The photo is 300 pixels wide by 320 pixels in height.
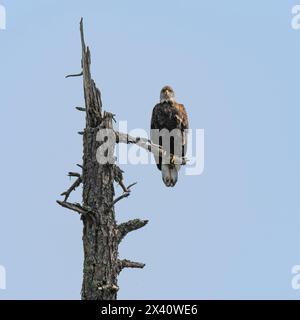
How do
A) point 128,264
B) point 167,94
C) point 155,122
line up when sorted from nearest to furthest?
1. point 128,264
2. point 155,122
3. point 167,94

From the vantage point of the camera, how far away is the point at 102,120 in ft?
48.8

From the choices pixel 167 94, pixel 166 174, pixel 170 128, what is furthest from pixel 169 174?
pixel 167 94

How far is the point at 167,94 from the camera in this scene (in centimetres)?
1998

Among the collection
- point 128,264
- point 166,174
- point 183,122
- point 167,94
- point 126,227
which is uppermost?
point 167,94

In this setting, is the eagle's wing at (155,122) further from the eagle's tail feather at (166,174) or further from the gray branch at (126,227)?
the gray branch at (126,227)

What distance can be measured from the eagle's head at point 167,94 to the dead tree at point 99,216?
16.7ft

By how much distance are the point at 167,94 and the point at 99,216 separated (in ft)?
19.3

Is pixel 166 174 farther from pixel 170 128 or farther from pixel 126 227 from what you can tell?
pixel 126 227

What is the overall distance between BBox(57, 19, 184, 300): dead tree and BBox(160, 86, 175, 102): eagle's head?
510 centimetres

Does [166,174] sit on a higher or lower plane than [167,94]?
lower

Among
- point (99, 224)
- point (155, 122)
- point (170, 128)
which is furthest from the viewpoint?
point (155, 122)

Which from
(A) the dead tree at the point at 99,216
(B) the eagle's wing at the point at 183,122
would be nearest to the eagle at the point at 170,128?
(B) the eagle's wing at the point at 183,122
